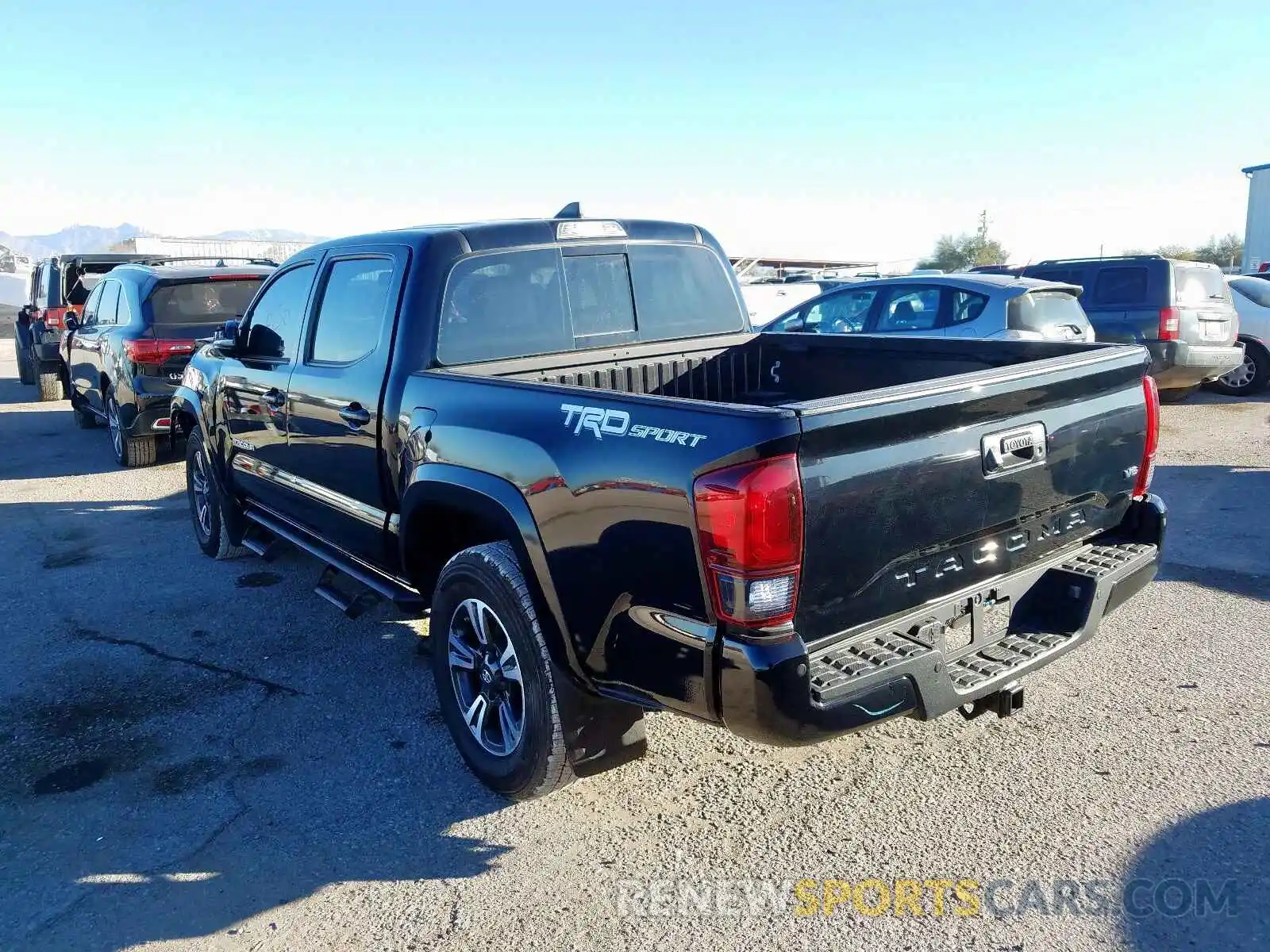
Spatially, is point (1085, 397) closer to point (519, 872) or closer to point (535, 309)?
point (535, 309)

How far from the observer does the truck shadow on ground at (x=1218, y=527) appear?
555 centimetres

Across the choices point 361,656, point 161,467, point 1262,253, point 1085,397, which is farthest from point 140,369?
point 1262,253

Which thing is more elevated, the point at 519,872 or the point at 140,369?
the point at 140,369

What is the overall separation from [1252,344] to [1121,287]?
2849 millimetres

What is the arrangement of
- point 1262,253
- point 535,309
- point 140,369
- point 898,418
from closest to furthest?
point 898,418 < point 535,309 < point 140,369 < point 1262,253

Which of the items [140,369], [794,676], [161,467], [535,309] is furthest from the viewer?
[161,467]

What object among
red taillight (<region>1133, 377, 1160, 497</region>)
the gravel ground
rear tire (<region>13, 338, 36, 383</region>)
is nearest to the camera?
the gravel ground

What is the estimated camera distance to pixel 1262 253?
39062 mm

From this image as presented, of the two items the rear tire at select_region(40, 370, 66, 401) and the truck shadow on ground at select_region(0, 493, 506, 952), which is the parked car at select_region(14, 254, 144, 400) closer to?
the rear tire at select_region(40, 370, 66, 401)

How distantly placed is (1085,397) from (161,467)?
8.92 metres

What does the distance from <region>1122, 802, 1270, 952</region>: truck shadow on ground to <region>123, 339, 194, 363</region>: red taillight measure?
28.2 feet

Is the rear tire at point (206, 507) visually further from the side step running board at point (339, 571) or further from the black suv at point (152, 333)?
the black suv at point (152, 333)

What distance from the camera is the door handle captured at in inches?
160

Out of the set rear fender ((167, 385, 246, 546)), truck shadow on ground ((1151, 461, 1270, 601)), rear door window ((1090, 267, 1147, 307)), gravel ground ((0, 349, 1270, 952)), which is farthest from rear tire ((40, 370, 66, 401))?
truck shadow on ground ((1151, 461, 1270, 601))
